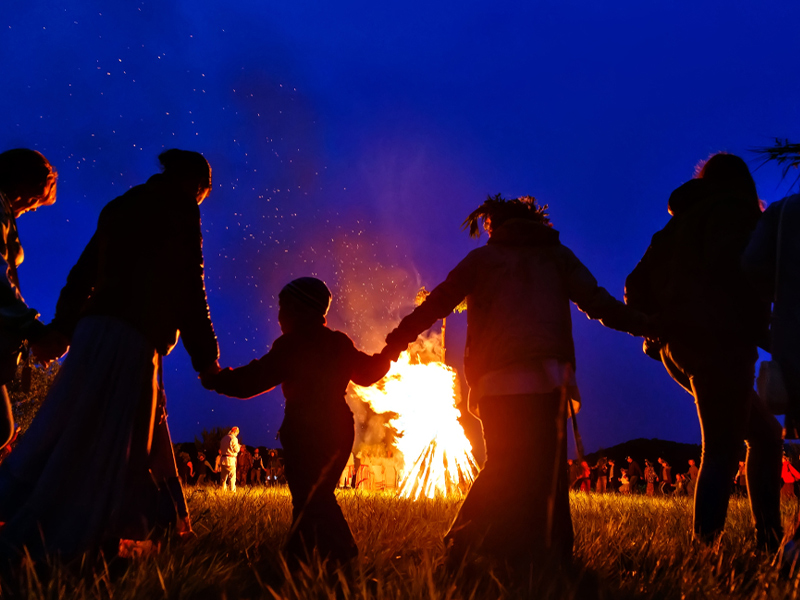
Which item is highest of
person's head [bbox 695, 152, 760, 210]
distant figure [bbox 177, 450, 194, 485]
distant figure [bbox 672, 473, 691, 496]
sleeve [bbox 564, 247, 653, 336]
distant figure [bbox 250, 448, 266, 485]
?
person's head [bbox 695, 152, 760, 210]

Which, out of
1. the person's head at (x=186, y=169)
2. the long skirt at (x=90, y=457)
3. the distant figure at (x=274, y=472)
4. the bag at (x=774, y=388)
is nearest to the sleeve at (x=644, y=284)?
the bag at (x=774, y=388)

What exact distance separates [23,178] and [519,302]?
2941 mm

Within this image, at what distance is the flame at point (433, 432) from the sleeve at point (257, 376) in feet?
17.4

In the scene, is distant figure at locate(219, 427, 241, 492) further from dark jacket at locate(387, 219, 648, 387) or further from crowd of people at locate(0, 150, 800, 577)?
dark jacket at locate(387, 219, 648, 387)

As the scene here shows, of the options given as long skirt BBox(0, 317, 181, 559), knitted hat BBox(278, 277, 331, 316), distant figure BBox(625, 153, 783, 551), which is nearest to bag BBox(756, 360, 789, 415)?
distant figure BBox(625, 153, 783, 551)

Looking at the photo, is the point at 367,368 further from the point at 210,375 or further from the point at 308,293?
the point at 210,375

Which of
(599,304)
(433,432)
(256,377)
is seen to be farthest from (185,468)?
(599,304)

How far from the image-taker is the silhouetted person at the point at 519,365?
2723 millimetres

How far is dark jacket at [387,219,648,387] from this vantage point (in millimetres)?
2969

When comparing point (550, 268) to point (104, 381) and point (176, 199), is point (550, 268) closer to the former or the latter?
point (176, 199)

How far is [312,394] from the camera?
285 cm

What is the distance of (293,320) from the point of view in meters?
3.03

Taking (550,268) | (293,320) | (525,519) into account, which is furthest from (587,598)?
(293,320)

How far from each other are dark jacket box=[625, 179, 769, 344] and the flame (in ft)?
16.6
